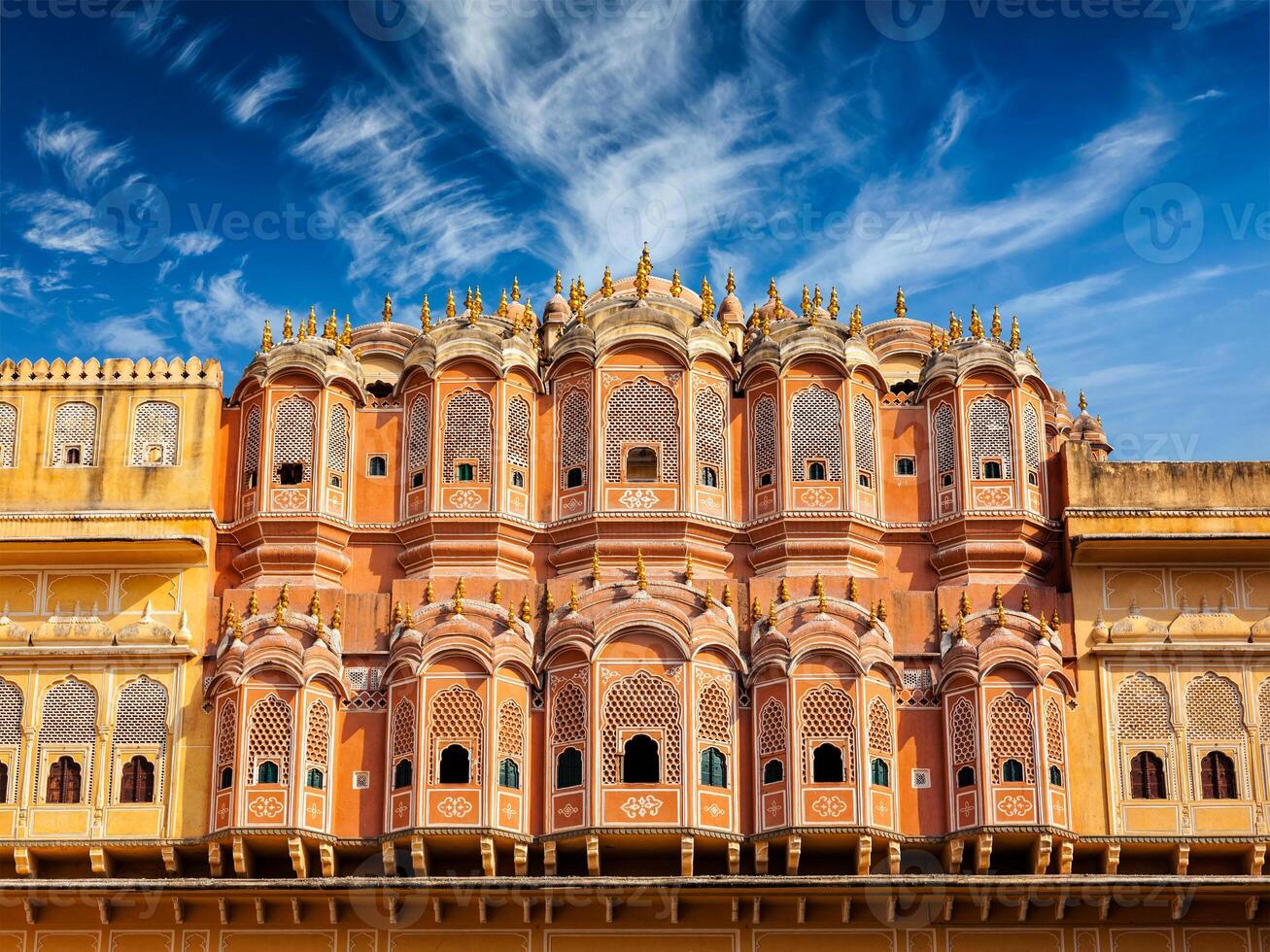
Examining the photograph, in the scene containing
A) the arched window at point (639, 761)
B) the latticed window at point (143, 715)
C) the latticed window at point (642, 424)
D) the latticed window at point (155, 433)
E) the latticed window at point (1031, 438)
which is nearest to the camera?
the arched window at point (639, 761)

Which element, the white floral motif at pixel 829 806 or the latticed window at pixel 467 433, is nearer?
the white floral motif at pixel 829 806

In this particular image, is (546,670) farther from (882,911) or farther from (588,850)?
(882,911)

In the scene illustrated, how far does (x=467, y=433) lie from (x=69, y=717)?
21.9 ft

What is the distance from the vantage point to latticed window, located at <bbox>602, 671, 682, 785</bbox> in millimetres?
28406

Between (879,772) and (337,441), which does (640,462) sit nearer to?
(337,441)

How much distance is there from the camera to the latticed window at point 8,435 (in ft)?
102

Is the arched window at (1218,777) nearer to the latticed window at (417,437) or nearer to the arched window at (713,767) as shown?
the arched window at (713,767)

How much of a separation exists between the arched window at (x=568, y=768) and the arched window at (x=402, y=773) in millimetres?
1913

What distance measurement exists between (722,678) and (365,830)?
16.7 ft

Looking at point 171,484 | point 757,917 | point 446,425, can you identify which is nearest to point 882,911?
point 757,917

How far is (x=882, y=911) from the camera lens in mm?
28156

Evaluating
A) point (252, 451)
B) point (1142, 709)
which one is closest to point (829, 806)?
point (1142, 709)

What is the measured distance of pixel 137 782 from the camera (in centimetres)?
2917

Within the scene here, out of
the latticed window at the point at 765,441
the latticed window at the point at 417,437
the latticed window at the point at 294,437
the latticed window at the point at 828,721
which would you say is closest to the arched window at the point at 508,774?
the latticed window at the point at 828,721
